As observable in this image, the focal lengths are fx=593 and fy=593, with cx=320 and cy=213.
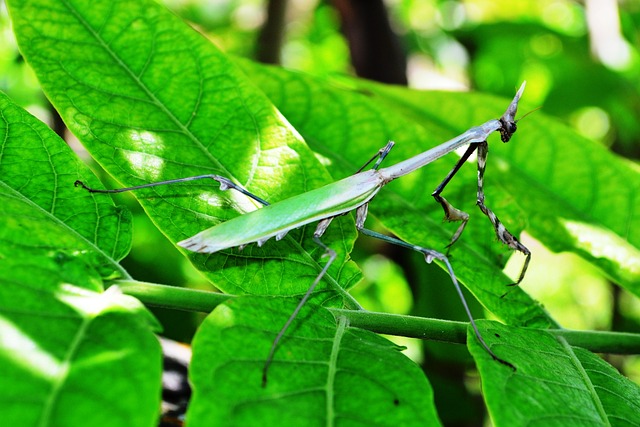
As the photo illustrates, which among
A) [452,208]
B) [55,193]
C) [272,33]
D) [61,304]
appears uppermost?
[272,33]

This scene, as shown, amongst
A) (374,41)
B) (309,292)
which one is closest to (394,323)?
(309,292)

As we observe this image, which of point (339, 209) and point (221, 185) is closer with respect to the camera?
point (221, 185)

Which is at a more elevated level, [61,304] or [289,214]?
[289,214]

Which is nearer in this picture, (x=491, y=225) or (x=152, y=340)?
(x=152, y=340)

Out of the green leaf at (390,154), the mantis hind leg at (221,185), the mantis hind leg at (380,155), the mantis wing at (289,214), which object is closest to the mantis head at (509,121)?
the green leaf at (390,154)

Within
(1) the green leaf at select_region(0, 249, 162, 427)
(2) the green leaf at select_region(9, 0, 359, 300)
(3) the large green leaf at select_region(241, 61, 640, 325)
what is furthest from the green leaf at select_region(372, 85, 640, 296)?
(1) the green leaf at select_region(0, 249, 162, 427)

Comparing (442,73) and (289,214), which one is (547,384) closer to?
(289,214)

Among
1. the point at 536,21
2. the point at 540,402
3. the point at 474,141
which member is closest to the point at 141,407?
the point at 540,402

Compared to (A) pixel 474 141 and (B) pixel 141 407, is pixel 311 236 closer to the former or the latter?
(A) pixel 474 141
